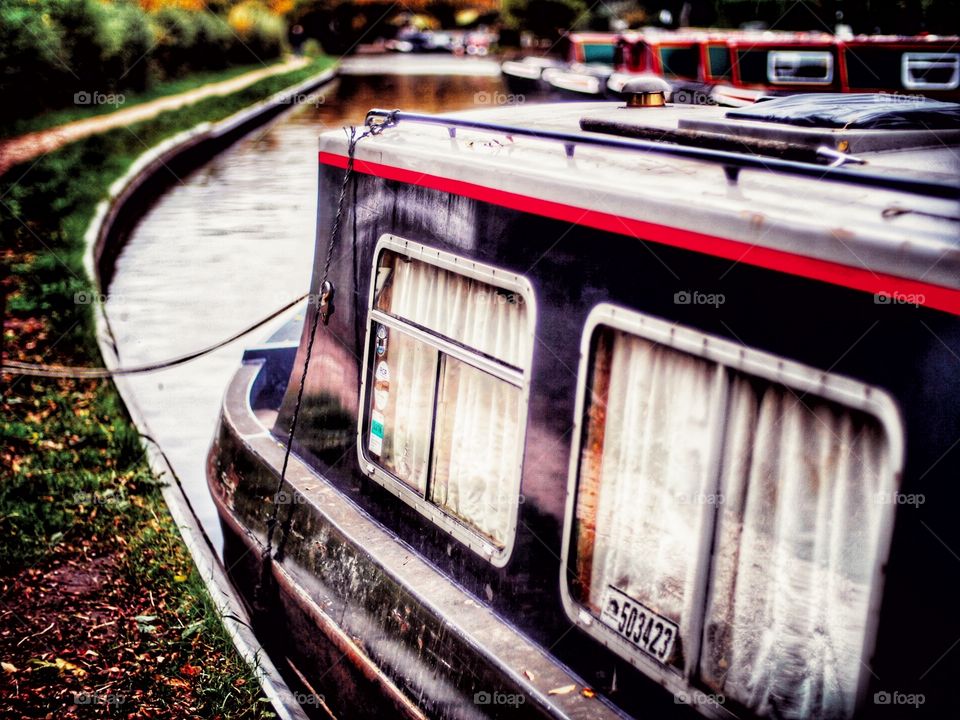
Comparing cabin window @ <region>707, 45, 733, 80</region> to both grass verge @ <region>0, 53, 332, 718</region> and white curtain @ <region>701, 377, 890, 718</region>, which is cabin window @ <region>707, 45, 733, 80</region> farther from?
white curtain @ <region>701, 377, 890, 718</region>

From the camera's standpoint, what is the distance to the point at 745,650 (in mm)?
2379

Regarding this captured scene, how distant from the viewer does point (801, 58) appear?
1418 centimetres

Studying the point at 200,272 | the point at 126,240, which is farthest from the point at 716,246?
the point at 126,240

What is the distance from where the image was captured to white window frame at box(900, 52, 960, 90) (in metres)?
12.7

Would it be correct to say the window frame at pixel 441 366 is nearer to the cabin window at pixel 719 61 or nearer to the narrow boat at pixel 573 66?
the cabin window at pixel 719 61

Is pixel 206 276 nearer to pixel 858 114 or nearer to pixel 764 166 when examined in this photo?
pixel 858 114

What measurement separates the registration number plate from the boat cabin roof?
1.02 meters

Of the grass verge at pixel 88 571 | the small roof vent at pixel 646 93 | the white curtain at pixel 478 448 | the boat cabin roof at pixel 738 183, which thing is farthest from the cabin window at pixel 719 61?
the white curtain at pixel 478 448

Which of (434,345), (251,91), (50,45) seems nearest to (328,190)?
(434,345)

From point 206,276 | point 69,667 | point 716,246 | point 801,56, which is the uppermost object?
point 801,56

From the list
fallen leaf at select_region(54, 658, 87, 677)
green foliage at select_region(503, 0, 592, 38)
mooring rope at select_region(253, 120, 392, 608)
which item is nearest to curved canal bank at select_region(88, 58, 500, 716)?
mooring rope at select_region(253, 120, 392, 608)

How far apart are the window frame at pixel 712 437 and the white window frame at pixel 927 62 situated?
12057mm

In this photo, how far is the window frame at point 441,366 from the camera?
297 cm

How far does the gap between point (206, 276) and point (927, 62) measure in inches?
399
